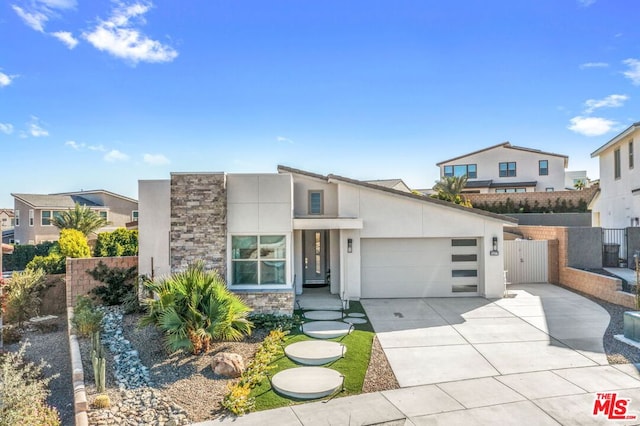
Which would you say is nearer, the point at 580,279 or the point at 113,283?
the point at 113,283

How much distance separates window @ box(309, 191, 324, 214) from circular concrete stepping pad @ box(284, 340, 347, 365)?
20.6ft

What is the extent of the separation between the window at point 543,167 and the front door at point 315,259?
3242 centimetres

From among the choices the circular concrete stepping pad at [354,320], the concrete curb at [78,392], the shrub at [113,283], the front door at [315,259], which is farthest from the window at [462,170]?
the concrete curb at [78,392]

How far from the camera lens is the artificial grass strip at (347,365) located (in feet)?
22.4

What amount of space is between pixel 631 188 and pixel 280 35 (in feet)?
57.4

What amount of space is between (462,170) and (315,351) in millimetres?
36695

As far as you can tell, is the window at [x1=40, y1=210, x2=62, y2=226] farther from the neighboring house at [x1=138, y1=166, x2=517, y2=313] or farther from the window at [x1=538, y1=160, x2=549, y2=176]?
the window at [x1=538, y1=160, x2=549, y2=176]

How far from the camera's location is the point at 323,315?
12.0 meters

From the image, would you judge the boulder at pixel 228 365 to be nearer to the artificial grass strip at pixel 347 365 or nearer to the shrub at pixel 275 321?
the artificial grass strip at pixel 347 365

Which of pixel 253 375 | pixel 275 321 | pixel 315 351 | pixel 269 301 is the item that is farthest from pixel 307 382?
pixel 269 301

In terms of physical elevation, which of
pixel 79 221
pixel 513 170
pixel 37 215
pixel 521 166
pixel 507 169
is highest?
pixel 521 166

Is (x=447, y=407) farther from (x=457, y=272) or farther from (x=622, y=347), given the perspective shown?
(x=457, y=272)

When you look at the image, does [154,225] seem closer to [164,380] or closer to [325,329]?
[164,380]

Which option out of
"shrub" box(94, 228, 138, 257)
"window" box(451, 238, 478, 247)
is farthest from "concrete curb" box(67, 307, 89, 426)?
"shrub" box(94, 228, 138, 257)
